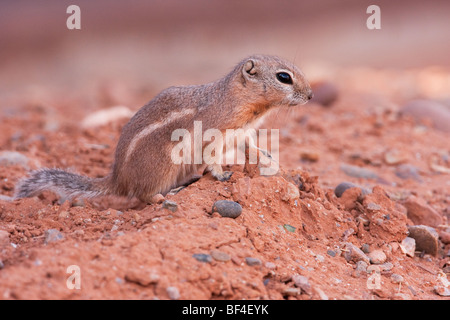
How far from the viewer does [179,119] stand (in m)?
5.49

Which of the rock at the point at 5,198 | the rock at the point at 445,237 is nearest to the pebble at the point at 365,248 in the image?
the rock at the point at 445,237

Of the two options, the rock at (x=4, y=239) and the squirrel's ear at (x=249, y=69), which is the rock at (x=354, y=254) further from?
the rock at (x=4, y=239)

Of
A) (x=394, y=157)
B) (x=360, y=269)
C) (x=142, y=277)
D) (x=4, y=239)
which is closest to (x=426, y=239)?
(x=360, y=269)

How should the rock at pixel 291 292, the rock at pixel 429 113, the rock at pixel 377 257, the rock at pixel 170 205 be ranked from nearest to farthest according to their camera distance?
the rock at pixel 291 292 → the rock at pixel 170 205 → the rock at pixel 377 257 → the rock at pixel 429 113

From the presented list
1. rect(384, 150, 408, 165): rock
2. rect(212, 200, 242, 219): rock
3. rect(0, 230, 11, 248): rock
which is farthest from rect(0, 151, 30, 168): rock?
rect(384, 150, 408, 165): rock

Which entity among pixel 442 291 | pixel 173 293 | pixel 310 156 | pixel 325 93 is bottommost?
pixel 442 291

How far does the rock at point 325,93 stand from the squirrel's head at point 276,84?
4560mm

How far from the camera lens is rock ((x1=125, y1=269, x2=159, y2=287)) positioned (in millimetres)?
3424

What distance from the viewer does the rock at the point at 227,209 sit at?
4332 millimetres

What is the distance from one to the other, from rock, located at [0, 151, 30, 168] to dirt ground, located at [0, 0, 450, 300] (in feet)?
0.06

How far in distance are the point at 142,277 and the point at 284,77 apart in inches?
116

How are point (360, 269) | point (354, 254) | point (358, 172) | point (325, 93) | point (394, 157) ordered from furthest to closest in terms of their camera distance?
point (325, 93) < point (394, 157) < point (358, 172) < point (354, 254) < point (360, 269)

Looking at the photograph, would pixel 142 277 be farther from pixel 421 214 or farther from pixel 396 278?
pixel 421 214
